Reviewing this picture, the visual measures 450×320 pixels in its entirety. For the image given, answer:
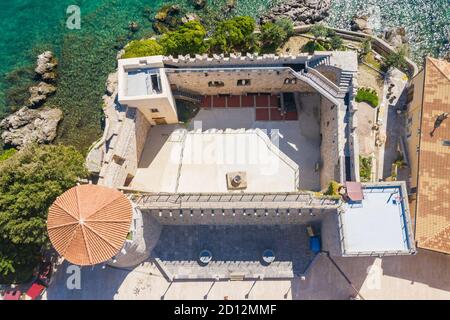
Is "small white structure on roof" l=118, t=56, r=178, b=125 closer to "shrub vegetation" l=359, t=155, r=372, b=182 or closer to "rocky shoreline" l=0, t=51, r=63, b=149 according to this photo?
"rocky shoreline" l=0, t=51, r=63, b=149

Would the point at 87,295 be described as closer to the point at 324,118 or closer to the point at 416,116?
the point at 324,118

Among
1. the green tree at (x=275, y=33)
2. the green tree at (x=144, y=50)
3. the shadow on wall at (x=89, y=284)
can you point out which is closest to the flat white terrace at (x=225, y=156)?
the green tree at (x=144, y=50)

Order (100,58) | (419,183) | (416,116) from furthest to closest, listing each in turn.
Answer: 1. (100,58)
2. (416,116)
3. (419,183)

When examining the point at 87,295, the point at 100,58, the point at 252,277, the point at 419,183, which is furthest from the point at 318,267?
the point at 100,58

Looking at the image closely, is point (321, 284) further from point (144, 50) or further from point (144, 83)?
point (144, 50)

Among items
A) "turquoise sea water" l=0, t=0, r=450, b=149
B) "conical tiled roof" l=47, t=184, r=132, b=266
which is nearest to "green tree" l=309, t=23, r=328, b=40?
"turquoise sea water" l=0, t=0, r=450, b=149

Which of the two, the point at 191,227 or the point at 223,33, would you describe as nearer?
the point at 191,227
